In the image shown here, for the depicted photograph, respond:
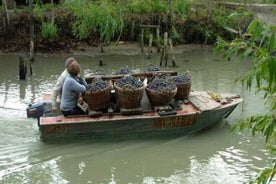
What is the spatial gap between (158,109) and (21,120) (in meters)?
3.06

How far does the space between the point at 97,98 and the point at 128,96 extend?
567 millimetres

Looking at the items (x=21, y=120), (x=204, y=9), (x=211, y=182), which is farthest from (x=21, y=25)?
(x=211, y=182)

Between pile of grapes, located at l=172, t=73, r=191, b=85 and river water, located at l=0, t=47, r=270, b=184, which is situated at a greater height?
pile of grapes, located at l=172, t=73, r=191, b=85

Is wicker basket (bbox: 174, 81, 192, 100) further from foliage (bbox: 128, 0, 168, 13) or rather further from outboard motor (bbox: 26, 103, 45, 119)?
foliage (bbox: 128, 0, 168, 13)

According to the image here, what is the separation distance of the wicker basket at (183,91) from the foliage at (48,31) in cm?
1083

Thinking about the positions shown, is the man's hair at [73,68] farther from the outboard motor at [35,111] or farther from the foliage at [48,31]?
the foliage at [48,31]

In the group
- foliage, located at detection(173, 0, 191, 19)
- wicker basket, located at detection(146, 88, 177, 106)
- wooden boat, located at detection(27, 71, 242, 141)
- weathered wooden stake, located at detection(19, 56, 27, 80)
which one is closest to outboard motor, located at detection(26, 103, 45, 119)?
→ wooden boat, located at detection(27, 71, 242, 141)

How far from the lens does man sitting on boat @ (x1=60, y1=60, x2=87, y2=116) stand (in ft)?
26.3

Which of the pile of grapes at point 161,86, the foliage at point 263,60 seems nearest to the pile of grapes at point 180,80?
the pile of grapes at point 161,86

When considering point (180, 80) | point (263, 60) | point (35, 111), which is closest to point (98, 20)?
point (180, 80)

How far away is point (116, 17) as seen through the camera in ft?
62.8

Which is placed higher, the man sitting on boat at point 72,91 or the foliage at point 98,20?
the foliage at point 98,20

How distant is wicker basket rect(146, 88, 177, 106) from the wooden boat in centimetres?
10

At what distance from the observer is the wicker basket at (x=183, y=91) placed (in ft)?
29.0
